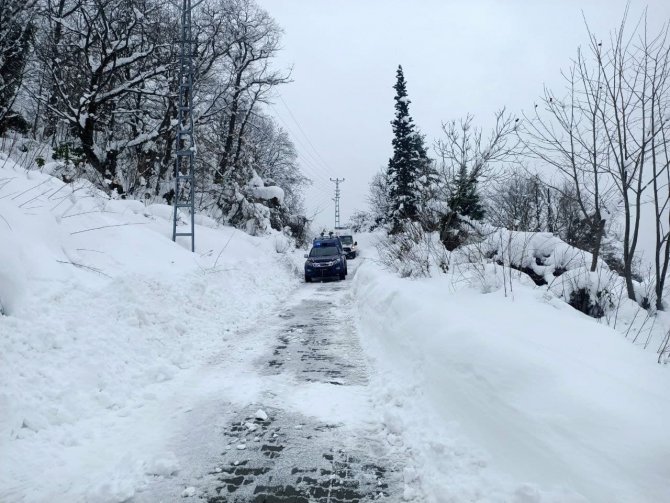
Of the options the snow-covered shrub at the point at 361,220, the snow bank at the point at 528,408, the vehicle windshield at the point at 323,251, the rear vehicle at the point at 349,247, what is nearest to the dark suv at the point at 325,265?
the vehicle windshield at the point at 323,251

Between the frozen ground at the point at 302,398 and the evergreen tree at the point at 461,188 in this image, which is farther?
the evergreen tree at the point at 461,188

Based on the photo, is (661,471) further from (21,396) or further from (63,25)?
(63,25)

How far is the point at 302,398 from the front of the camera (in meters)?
4.89

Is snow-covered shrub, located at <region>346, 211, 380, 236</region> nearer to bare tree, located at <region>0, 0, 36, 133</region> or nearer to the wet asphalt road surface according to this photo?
bare tree, located at <region>0, 0, 36, 133</region>

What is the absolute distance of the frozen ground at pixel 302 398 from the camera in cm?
296

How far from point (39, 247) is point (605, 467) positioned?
7.70 metres

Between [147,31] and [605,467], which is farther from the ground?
[147,31]

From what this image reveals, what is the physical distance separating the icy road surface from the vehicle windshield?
12.6m

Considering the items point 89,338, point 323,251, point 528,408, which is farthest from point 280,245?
point 528,408

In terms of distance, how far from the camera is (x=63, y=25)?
53.2 feet

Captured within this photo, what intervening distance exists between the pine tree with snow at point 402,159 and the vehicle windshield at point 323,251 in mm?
13080

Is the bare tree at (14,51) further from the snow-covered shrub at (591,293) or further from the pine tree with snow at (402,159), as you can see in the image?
the pine tree with snow at (402,159)

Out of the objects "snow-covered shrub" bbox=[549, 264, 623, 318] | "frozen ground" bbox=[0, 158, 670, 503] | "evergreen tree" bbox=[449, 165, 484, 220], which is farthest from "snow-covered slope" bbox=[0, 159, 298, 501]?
"evergreen tree" bbox=[449, 165, 484, 220]

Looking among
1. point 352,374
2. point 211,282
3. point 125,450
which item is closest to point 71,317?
point 125,450
